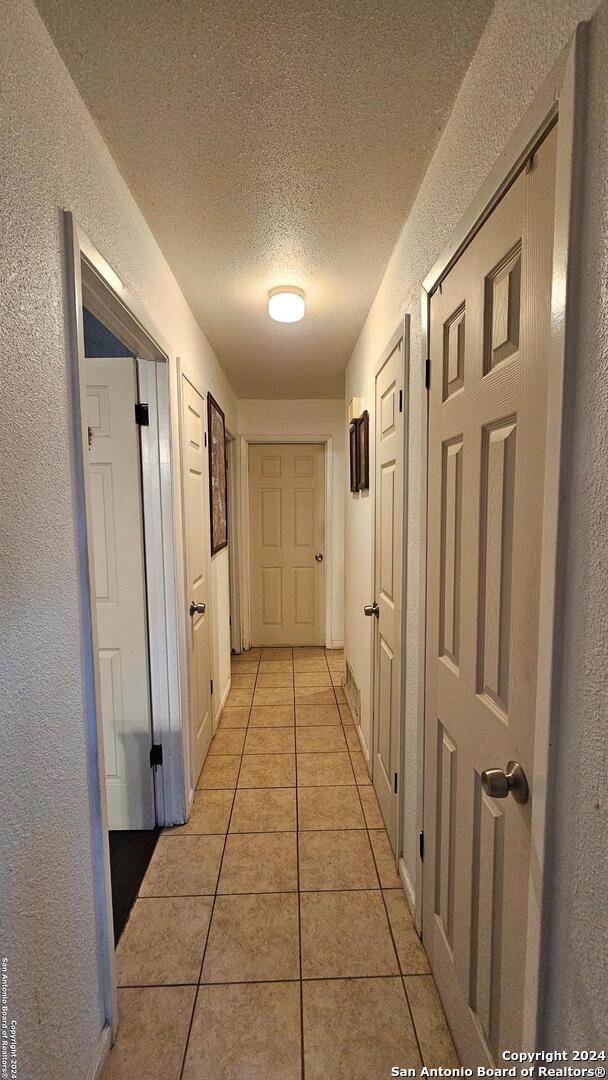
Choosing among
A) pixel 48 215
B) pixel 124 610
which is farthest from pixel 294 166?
pixel 124 610

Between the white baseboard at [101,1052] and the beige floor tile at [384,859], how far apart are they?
0.90m

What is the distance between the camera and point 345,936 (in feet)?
4.56

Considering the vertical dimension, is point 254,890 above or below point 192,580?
below

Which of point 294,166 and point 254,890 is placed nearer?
point 294,166

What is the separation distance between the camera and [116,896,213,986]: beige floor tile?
1.28 m

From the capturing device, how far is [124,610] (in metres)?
1.78

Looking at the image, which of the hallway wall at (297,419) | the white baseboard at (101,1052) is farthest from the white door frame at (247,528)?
the white baseboard at (101,1052)

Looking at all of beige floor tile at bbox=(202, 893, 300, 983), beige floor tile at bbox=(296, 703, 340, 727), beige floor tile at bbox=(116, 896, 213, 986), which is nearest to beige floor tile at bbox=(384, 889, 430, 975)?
beige floor tile at bbox=(202, 893, 300, 983)

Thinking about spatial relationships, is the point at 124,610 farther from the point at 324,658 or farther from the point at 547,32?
the point at 324,658

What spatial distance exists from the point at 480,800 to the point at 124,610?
1.40 metres

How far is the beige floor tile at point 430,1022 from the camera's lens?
1070mm

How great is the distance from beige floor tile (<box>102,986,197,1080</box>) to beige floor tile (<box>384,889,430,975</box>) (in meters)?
0.61

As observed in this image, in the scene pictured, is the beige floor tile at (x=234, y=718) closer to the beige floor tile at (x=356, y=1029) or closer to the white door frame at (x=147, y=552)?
the white door frame at (x=147, y=552)

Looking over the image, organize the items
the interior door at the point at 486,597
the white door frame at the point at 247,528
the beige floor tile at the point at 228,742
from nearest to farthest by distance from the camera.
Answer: the interior door at the point at 486,597
the beige floor tile at the point at 228,742
the white door frame at the point at 247,528
